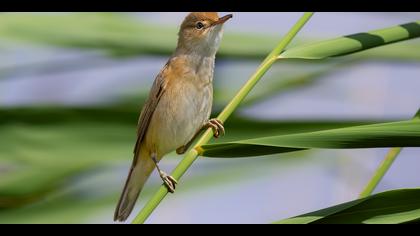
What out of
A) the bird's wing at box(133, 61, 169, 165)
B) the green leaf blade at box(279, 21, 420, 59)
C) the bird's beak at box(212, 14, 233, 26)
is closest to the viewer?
the green leaf blade at box(279, 21, 420, 59)

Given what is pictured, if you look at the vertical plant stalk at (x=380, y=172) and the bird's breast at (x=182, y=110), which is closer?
the vertical plant stalk at (x=380, y=172)

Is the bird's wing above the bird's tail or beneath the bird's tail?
above

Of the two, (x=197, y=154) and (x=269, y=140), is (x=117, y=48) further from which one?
(x=269, y=140)

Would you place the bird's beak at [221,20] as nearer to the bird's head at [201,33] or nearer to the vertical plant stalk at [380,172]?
the bird's head at [201,33]

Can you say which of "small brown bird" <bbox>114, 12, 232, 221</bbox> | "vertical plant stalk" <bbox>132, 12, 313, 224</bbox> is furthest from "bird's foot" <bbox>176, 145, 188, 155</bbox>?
"vertical plant stalk" <bbox>132, 12, 313, 224</bbox>

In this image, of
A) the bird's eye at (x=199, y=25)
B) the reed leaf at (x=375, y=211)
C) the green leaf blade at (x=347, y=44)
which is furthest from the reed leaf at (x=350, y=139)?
the bird's eye at (x=199, y=25)

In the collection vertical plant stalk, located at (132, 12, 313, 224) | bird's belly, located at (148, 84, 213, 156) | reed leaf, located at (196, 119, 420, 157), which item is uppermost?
bird's belly, located at (148, 84, 213, 156)

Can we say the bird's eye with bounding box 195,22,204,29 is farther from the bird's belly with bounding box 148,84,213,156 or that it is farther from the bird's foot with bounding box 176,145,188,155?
the bird's foot with bounding box 176,145,188,155

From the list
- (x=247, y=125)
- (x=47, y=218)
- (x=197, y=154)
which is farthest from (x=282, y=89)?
(x=197, y=154)
